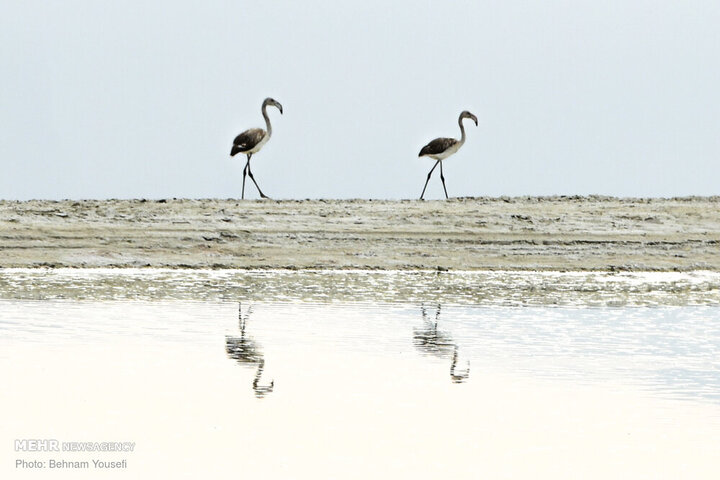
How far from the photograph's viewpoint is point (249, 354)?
7340 mm

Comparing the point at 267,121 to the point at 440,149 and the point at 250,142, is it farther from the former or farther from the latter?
the point at 440,149

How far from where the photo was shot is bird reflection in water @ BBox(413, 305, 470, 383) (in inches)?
263

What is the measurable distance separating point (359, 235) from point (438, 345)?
8.21m

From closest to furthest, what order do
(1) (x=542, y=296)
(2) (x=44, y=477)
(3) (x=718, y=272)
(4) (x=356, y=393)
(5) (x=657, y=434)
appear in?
1. (2) (x=44, y=477)
2. (5) (x=657, y=434)
3. (4) (x=356, y=393)
4. (1) (x=542, y=296)
5. (3) (x=718, y=272)

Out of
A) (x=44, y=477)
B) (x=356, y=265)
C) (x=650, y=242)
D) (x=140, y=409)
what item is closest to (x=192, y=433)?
(x=140, y=409)

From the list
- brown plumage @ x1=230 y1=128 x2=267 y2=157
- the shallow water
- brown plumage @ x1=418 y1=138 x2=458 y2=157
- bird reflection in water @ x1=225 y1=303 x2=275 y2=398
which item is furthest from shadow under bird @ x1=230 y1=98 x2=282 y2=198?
bird reflection in water @ x1=225 y1=303 x2=275 y2=398

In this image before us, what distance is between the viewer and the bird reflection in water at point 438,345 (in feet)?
21.9

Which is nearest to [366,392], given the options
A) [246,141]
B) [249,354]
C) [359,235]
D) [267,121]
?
[249,354]

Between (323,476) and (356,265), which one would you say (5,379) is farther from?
(356,265)

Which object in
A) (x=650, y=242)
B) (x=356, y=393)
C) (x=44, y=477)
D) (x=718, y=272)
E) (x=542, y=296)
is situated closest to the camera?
(x=44, y=477)

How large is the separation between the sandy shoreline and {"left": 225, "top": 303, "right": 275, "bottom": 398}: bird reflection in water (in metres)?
6.41

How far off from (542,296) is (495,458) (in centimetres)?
691

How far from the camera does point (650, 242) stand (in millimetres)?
16094

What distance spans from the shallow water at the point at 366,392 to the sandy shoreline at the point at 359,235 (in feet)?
17.2
